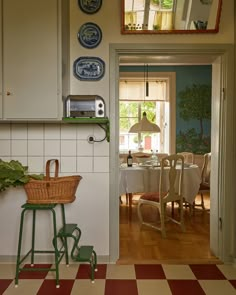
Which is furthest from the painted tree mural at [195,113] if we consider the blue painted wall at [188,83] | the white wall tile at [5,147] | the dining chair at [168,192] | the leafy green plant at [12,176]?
the leafy green plant at [12,176]

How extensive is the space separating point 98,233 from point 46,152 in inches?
34.0

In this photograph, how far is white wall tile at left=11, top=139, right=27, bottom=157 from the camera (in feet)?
9.84

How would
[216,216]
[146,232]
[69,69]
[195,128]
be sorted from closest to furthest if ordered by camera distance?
1. [69,69]
2. [216,216]
3. [146,232]
4. [195,128]

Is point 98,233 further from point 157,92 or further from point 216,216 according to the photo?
point 157,92

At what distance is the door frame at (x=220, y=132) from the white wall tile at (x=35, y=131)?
2.06 ft

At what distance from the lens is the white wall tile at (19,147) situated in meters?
3.00

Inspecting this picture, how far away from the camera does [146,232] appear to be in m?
4.12

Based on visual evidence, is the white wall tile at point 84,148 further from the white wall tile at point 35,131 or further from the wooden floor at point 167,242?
the wooden floor at point 167,242

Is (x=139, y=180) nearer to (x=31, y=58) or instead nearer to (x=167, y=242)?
(x=167, y=242)

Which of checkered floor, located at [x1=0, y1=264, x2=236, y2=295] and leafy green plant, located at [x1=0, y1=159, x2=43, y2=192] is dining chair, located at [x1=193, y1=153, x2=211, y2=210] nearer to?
checkered floor, located at [x1=0, y1=264, x2=236, y2=295]

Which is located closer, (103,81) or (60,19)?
(60,19)

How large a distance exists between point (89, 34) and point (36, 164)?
1236 mm

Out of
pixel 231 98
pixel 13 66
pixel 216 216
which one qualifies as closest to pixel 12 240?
pixel 13 66

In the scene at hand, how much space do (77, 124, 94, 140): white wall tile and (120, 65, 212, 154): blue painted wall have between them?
3.73 m
